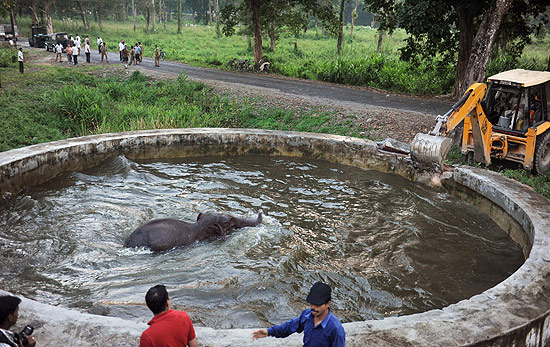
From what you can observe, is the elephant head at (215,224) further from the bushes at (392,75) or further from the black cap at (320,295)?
the bushes at (392,75)

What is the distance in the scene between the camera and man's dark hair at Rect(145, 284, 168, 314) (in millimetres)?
3803

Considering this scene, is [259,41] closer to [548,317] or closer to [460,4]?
[460,4]

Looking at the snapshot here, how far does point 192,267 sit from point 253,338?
2864mm

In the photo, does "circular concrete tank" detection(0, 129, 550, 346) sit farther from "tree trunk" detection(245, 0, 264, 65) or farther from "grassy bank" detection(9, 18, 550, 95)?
"tree trunk" detection(245, 0, 264, 65)

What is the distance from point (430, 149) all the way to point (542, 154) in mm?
4525

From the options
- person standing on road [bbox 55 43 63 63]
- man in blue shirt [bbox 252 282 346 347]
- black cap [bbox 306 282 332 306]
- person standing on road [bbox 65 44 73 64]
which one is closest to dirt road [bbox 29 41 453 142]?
person standing on road [bbox 65 44 73 64]

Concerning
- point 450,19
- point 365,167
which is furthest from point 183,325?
point 450,19

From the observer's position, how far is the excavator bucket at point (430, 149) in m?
9.15

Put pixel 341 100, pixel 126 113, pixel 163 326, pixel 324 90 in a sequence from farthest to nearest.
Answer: pixel 324 90 < pixel 341 100 < pixel 126 113 < pixel 163 326

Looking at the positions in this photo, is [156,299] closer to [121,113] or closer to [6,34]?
[121,113]

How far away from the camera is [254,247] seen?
314 inches

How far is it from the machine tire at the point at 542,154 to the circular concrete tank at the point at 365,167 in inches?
66.2

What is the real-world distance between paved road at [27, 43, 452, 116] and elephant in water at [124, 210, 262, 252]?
11820 mm

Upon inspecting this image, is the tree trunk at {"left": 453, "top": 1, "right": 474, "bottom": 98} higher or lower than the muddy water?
higher
